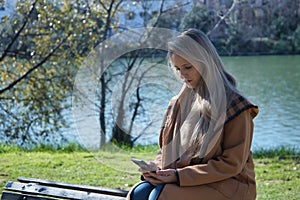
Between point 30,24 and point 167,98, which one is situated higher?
Answer: point 30,24

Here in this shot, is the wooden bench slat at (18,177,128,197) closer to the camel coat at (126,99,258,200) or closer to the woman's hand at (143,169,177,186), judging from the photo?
the woman's hand at (143,169,177,186)

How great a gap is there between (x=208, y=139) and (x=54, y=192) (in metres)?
1.08

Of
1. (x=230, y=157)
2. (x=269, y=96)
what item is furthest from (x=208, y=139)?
(x=269, y=96)

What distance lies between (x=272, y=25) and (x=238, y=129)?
1045 centimetres

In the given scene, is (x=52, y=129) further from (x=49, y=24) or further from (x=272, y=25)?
(x=272, y=25)

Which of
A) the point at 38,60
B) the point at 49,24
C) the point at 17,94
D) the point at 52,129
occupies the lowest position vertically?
the point at 52,129

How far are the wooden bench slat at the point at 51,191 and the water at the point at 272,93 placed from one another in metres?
4.75

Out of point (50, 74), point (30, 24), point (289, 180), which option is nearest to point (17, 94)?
point (50, 74)

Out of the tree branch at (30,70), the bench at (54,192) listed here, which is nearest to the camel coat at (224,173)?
the bench at (54,192)

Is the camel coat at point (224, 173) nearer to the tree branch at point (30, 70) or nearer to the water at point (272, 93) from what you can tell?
the water at point (272, 93)

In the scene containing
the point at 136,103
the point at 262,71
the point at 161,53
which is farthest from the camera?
the point at 262,71

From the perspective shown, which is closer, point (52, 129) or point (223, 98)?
point (223, 98)

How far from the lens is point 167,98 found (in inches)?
316

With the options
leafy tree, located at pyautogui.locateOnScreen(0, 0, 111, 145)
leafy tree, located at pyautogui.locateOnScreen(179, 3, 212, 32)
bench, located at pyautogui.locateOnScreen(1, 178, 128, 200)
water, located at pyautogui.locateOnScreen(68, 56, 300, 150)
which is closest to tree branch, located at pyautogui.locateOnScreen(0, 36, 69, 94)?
leafy tree, located at pyautogui.locateOnScreen(0, 0, 111, 145)
